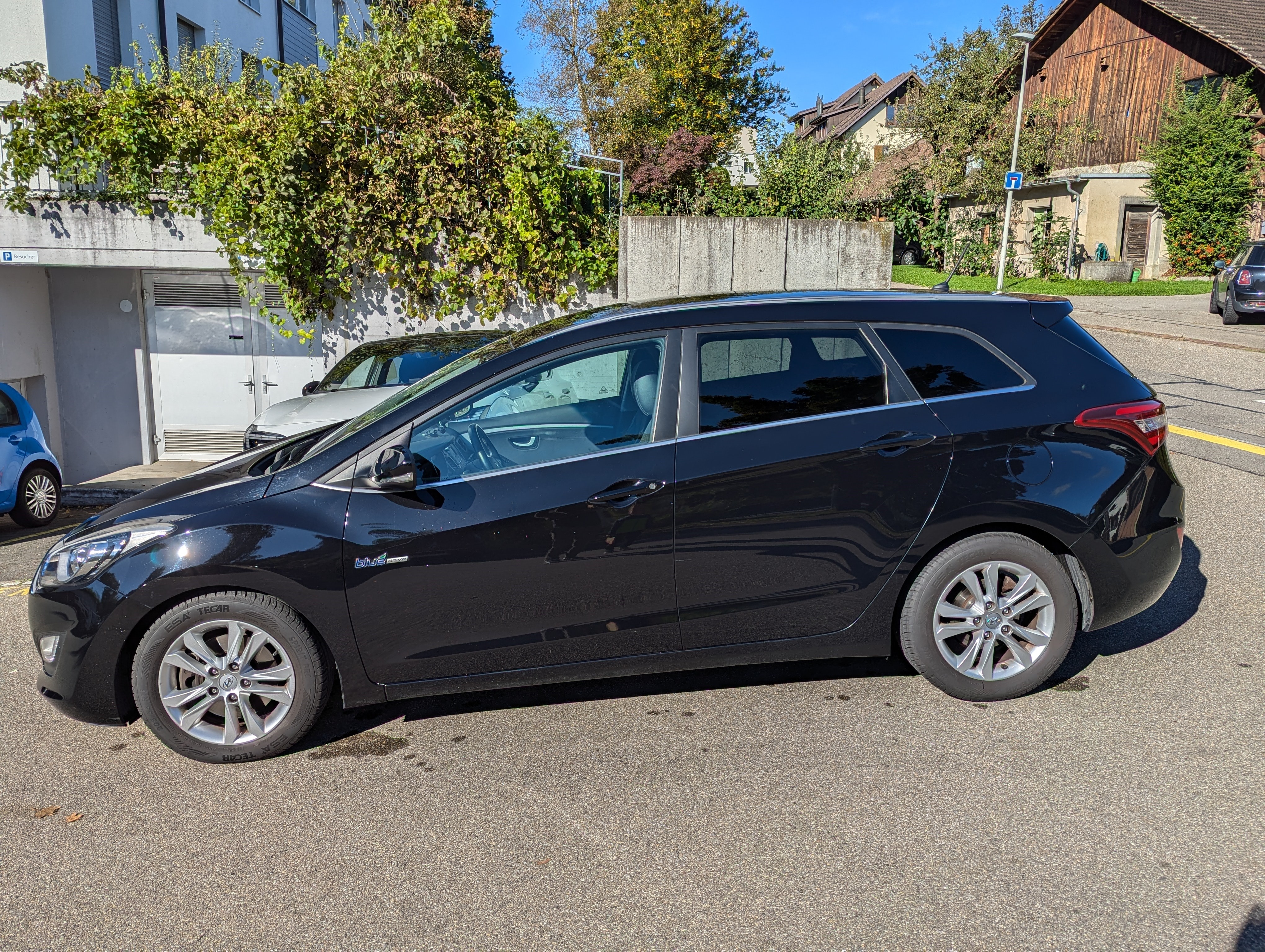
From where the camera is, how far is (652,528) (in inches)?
148

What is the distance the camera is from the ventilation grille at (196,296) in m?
13.5

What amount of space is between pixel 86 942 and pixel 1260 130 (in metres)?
34.9

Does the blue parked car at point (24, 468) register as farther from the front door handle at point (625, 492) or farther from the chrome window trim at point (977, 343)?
the chrome window trim at point (977, 343)

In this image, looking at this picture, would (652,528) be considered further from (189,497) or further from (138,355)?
(138,355)

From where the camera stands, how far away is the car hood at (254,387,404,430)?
28.1 feet

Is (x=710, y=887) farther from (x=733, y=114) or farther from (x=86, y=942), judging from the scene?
(x=733, y=114)

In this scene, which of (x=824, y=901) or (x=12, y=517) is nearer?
(x=824, y=901)

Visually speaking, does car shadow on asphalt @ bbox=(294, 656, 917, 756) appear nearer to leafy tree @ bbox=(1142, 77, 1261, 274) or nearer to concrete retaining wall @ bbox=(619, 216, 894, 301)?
concrete retaining wall @ bbox=(619, 216, 894, 301)

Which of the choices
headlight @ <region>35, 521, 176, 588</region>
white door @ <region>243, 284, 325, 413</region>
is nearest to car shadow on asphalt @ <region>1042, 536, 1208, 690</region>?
headlight @ <region>35, 521, 176, 588</region>

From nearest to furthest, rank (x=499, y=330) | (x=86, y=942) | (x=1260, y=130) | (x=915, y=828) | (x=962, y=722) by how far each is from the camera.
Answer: (x=86, y=942) < (x=915, y=828) < (x=962, y=722) < (x=499, y=330) < (x=1260, y=130)

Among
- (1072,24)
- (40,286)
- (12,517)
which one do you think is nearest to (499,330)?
(12,517)

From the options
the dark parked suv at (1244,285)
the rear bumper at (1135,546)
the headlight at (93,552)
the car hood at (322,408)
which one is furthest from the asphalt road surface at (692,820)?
the dark parked suv at (1244,285)

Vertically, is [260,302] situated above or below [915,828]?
above

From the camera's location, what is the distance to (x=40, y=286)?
1375 centimetres
